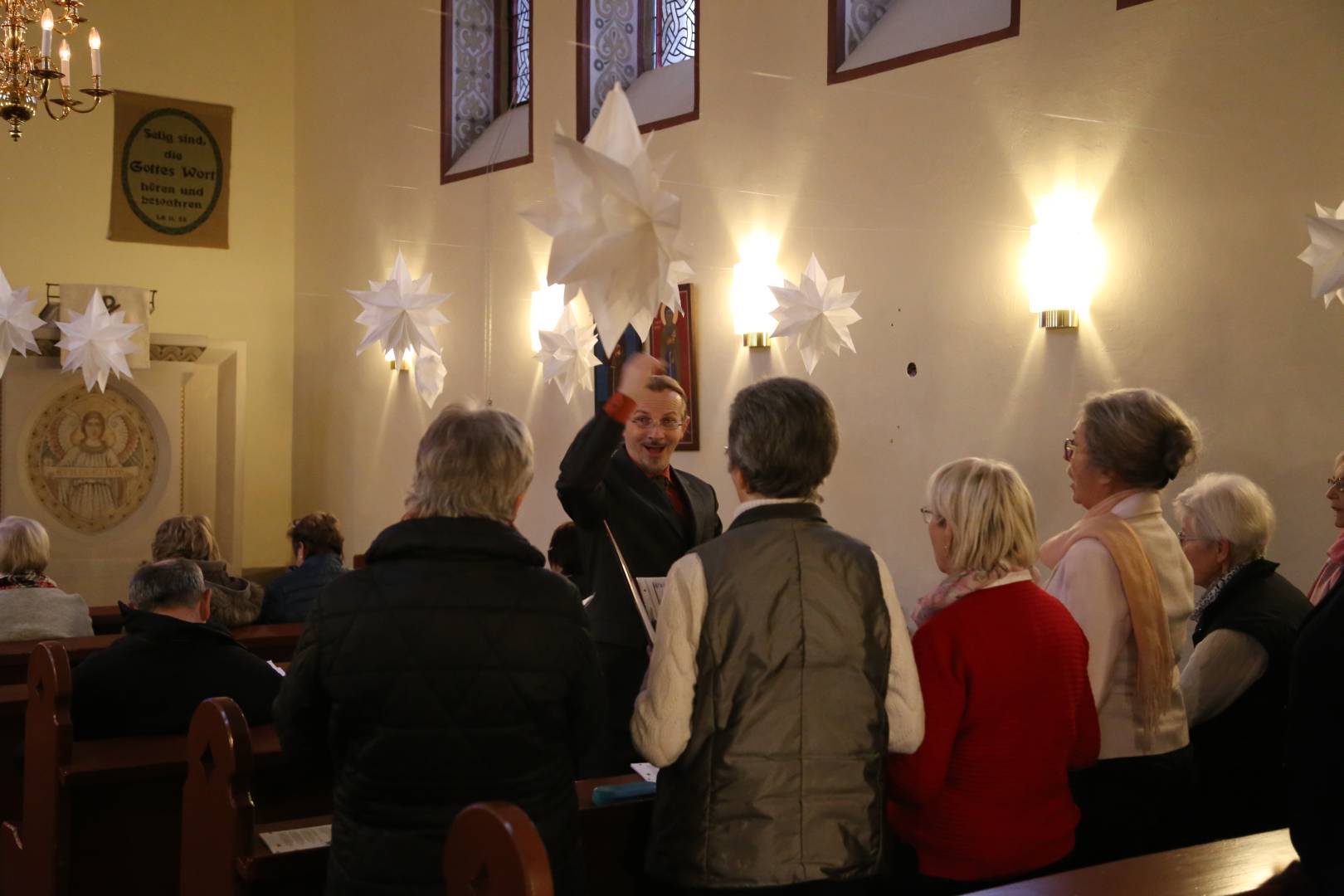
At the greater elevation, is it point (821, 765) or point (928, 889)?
point (821, 765)

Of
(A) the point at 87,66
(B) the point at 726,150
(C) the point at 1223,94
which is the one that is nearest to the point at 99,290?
(A) the point at 87,66

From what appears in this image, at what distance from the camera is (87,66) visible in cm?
1006

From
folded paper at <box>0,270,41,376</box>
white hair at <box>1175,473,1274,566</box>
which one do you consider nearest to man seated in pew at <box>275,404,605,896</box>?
white hair at <box>1175,473,1274,566</box>

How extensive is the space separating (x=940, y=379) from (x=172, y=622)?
368 cm

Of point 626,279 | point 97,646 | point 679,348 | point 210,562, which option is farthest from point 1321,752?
point 679,348

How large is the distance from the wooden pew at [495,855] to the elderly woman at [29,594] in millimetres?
4203

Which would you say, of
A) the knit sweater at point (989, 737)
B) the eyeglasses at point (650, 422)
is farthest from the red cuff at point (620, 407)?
the knit sweater at point (989, 737)

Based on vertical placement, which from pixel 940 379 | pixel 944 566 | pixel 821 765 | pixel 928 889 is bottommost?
pixel 928 889

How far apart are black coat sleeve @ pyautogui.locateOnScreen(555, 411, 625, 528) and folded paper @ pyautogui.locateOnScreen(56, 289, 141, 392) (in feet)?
17.7

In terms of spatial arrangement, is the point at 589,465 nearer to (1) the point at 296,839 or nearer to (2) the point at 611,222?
(2) the point at 611,222

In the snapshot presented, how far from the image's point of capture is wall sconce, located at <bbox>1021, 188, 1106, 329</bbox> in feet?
17.7

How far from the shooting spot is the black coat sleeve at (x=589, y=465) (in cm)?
329

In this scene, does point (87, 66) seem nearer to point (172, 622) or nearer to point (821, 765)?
point (172, 622)

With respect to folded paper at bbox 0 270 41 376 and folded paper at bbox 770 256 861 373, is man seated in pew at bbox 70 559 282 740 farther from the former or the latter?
folded paper at bbox 0 270 41 376
